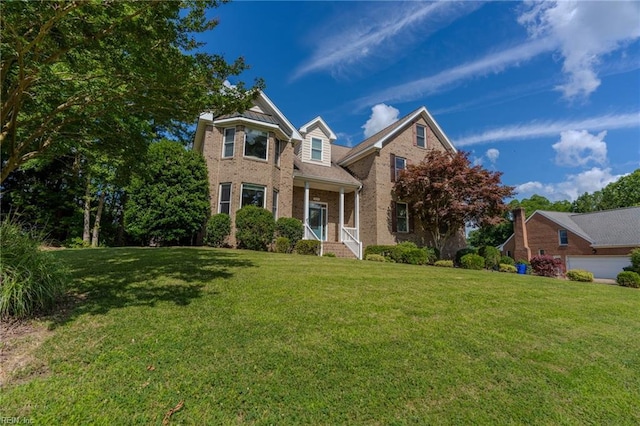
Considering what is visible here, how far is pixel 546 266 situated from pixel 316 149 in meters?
15.4

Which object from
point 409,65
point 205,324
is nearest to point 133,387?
point 205,324

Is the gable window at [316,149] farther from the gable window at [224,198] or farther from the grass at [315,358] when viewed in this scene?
the grass at [315,358]

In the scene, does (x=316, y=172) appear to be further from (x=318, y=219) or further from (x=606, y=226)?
(x=606, y=226)

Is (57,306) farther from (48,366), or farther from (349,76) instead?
(349,76)

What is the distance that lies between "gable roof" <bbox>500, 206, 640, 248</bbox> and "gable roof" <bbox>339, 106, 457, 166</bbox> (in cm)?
1595

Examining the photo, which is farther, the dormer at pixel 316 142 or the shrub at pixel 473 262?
the dormer at pixel 316 142

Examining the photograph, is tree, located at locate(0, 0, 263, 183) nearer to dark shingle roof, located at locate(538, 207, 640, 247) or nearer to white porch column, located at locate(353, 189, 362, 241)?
white porch column, located at locate(353, 189, 362, 241)

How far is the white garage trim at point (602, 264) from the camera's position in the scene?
2392cm

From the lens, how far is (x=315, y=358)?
12.9 feet

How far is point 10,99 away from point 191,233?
32.3 ft

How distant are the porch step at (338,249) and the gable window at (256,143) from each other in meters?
5.60

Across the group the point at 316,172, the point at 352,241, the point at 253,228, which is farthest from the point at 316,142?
the point at 253,228

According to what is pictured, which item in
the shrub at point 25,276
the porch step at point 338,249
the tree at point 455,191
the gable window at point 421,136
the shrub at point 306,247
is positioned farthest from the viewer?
the gable window at point 421,136

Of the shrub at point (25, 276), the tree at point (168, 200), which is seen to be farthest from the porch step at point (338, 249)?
the shrub at point (25, 276)
